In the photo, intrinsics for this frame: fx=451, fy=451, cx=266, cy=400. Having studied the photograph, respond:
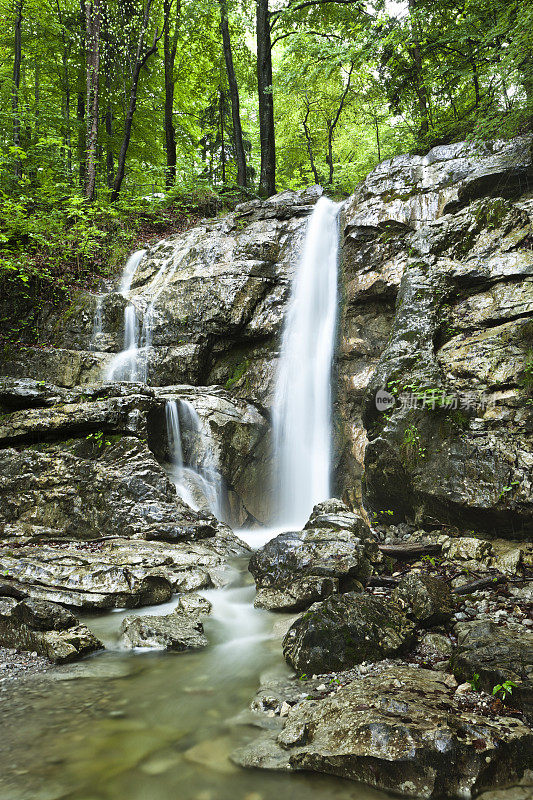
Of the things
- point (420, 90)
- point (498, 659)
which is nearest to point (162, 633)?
point (498, 659)

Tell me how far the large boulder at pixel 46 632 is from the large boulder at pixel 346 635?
1704 mm

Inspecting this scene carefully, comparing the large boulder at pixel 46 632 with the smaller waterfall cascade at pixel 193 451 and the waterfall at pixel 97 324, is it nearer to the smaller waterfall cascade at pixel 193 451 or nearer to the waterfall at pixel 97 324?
the smaller waterfall cascade at pixel 193 451

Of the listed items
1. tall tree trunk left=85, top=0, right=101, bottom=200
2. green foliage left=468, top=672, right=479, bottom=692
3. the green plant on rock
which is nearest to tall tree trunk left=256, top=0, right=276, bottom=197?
tall tree trunk left=85, top=0, right=101, bottom=200

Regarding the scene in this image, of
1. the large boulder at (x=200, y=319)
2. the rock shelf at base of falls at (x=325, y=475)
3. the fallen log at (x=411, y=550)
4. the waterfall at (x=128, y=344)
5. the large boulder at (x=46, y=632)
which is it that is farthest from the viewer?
the waterfall at (x=128, y=344)

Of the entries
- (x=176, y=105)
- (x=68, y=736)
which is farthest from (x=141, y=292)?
(x=176, y=105)

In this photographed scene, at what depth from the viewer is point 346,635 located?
3.42 m

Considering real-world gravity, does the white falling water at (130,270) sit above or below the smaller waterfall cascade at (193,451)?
above

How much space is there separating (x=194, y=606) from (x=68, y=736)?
205 centimetres

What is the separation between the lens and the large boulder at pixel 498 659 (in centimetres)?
258

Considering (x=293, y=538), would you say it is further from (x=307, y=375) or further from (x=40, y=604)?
(x=307, y=375)

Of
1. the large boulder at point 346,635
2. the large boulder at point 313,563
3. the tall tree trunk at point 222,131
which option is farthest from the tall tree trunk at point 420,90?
the large boulder at point 346,635

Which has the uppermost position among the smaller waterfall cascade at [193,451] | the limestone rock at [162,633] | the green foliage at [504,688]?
the smaller waterfall cascade at [193,451]

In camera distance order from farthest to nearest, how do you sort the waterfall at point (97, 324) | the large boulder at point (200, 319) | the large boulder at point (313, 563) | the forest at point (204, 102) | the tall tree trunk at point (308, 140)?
the tall tree trunk at point (308, 140) < the waterfall at point (97, 324) < the large boulder at point (200, 319) < the forest at point (204, 102) < the large boulder at point (313, 563)

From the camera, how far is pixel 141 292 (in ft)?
37.8
